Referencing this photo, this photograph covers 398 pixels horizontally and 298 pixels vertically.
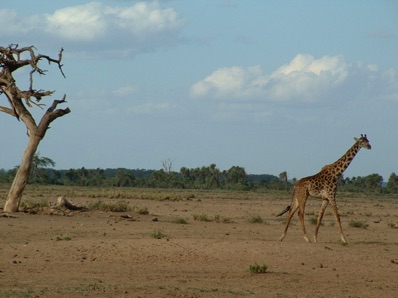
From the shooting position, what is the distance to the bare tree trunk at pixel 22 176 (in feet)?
85.7

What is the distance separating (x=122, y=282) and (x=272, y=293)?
8.35 feet

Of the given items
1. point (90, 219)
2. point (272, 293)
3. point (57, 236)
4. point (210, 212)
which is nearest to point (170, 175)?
point (210, 212)

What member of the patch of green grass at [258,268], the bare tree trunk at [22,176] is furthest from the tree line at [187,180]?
the patch of green grass at [258,268]

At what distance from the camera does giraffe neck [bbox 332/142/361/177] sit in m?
21.2

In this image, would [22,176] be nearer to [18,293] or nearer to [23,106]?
[23,106]

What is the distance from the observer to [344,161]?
70.5ft

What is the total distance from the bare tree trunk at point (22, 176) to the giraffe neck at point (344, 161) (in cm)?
949

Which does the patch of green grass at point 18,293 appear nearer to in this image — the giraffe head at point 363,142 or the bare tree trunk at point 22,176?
the giraffe head at point 363,142

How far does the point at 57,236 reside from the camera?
2012cm

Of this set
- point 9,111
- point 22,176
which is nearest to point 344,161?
point 22,176

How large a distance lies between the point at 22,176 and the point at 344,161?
10.2 m

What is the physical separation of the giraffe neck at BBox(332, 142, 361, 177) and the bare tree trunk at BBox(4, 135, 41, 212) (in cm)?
949

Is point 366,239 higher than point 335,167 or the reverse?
the reverse

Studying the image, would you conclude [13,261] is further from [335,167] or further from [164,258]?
[335,167]
